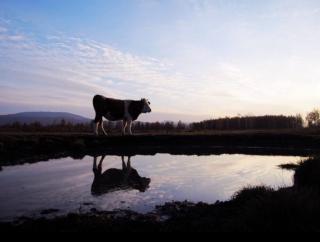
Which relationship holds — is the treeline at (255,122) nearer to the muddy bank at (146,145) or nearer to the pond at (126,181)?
the muddy bank at (146,145)

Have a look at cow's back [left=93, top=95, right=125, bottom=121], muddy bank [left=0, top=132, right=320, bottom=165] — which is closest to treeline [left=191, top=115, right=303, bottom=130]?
muddy bank [left=0, top=132, right=320, bottom=165]

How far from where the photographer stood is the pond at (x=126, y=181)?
11.5 metres

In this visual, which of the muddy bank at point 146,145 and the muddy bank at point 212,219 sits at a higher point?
the muddy bank at point 146,145

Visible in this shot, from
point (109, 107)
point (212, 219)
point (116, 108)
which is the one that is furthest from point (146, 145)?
point (212, 219)

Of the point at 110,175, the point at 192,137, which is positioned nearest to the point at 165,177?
the point at 110,175

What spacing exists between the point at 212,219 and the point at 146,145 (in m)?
19.4

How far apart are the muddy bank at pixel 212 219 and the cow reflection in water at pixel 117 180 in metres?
3.23

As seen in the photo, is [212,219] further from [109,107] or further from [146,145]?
[109,107]

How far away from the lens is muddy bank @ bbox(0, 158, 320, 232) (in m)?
8.14

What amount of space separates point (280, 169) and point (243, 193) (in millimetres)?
7952

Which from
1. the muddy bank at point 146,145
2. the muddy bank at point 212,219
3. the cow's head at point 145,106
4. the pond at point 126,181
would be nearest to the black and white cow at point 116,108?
the cow's head at point 145,106

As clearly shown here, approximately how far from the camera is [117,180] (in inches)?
621

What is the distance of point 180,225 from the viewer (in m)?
9.12

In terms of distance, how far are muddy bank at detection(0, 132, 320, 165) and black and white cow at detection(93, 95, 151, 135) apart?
265 centimetres
